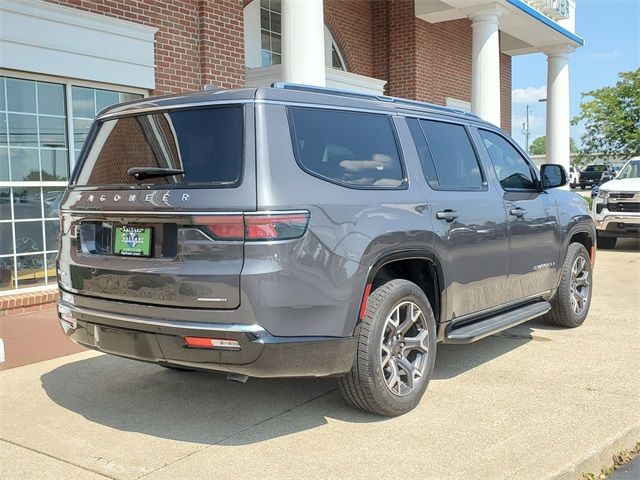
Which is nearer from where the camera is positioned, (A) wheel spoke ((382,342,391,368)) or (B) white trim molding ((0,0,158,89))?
(A) wheel spoke ((382,342,391,368))

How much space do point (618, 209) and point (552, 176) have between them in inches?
314

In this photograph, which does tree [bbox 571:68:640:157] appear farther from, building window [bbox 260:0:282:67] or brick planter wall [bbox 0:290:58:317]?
brick planter wall [bbox 0:290:58:317]

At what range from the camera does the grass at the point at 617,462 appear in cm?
350

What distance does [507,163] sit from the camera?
5637 mm

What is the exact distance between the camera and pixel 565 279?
625 cm

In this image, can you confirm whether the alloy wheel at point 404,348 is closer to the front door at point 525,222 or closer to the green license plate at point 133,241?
the front door at point 525,222

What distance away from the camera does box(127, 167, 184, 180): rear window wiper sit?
12.2 feet

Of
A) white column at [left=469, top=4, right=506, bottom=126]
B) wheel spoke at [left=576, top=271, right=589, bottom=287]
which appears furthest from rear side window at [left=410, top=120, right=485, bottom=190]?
white column at [left=469, top=4, right=506, bottom=126]

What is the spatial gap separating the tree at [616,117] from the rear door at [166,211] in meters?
26.4

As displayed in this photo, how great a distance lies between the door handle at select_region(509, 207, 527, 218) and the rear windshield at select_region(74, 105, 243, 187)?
258 centimetres

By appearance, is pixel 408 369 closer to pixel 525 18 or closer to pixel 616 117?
pixel 525 18

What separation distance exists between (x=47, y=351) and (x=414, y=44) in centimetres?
963

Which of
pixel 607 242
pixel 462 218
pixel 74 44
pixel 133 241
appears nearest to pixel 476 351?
pixel 462 218

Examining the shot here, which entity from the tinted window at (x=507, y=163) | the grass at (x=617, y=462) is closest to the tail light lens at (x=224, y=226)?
the grass at (x=617, y=462)
